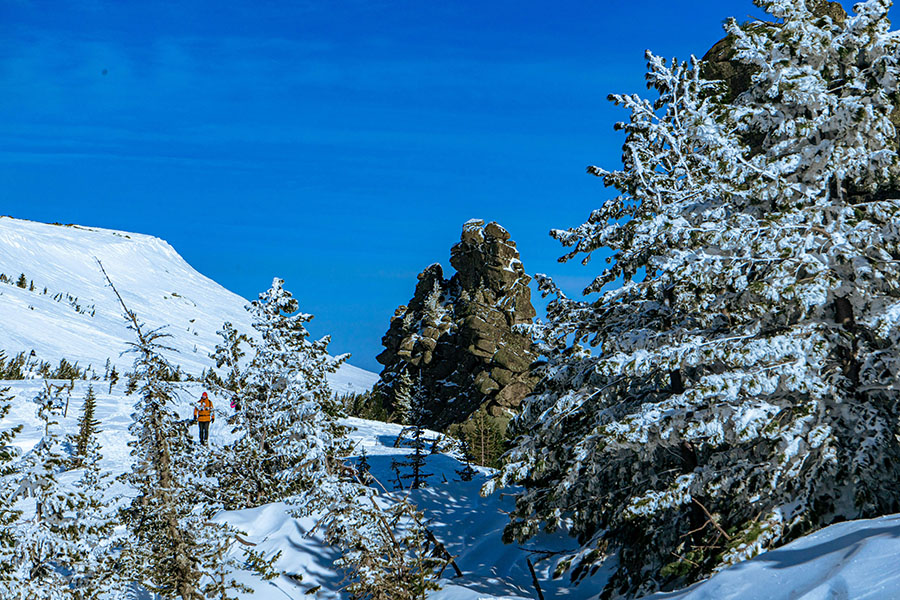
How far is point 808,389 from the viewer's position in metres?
8.19

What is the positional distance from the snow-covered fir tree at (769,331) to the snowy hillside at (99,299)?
17724mm

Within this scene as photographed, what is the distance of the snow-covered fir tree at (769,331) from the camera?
8211 millimetres

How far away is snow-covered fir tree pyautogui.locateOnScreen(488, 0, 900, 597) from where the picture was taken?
8.21 m

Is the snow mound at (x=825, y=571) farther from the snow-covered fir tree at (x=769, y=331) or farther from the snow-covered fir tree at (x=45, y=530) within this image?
the snow-covered fir tree at (x=45, y=530)

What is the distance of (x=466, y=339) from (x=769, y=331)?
48284 mm

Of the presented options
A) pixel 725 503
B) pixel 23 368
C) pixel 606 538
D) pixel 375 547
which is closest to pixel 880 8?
pixel 725 503

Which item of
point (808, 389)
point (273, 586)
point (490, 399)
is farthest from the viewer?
point (490, 399)

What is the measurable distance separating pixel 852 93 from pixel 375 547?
8.95 m

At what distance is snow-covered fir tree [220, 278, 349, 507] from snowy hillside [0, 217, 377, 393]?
7.73 metres

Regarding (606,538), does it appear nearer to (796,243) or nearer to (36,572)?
(796,243)

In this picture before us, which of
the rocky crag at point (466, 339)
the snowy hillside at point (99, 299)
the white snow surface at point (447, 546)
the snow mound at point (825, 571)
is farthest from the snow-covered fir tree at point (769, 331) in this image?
the rocky crag at point (466, 339)

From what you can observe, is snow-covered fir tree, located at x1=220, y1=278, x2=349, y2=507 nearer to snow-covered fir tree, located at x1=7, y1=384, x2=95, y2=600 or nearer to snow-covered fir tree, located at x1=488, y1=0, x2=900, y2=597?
snow-covered fir tree, located at x1=7, y1=384, x2=95, y2=600

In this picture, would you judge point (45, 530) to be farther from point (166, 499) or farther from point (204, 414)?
point (204, 414)

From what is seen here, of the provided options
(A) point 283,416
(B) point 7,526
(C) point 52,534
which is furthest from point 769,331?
(B) point 7,526
